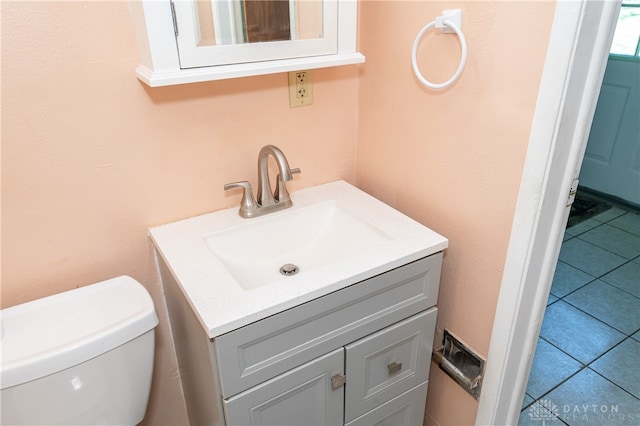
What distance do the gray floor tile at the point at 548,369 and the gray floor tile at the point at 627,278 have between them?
2.15 feet

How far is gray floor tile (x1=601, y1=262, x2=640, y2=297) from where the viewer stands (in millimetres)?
2240

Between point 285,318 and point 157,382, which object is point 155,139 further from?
point 157,382

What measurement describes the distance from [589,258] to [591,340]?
705 mm

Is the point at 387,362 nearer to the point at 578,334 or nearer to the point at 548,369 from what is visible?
the point at 548,369

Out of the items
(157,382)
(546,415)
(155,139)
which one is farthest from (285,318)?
(546,415)

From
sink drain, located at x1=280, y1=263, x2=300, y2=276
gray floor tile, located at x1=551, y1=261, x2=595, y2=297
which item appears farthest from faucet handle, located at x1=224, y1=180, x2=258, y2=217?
gray floor tile, located at x1=551, y1=261, x2=595, y2=297

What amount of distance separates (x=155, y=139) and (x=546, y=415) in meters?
1.62

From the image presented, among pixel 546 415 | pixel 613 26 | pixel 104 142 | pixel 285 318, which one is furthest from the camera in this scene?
pixel 546 415

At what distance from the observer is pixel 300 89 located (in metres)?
1.29

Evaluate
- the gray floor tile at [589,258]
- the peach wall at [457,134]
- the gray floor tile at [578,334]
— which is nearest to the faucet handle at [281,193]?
the peach wall at [457,134]

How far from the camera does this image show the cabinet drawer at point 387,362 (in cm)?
112

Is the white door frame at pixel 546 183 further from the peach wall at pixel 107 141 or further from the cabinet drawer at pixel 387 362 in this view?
the peach wall at pixel 107 141

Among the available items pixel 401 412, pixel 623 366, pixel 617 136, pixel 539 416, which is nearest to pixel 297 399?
pixel 401 412

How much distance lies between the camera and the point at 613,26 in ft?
2.72
